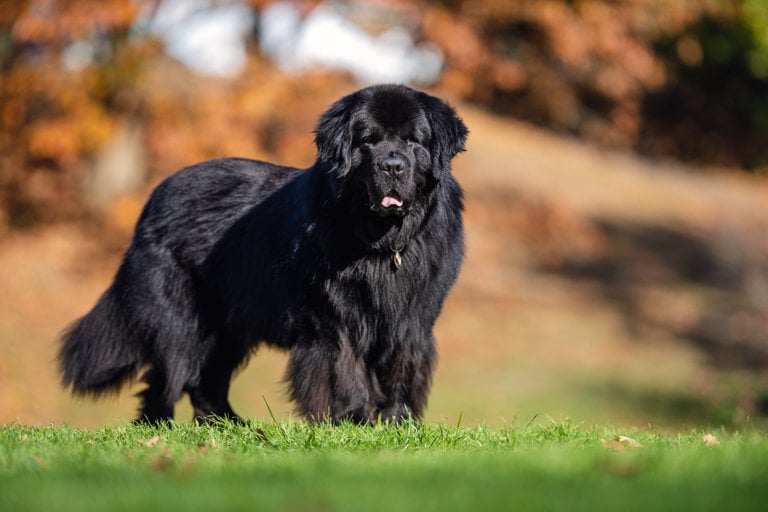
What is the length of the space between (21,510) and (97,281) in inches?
611

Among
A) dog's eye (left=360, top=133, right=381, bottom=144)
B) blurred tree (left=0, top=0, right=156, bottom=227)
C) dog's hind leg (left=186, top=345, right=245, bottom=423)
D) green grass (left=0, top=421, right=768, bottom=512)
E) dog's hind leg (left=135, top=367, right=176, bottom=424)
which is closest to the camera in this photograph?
green grass (left=0, top=421, right=768, bottom=512)

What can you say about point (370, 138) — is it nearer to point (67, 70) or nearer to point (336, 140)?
point (336, 140)

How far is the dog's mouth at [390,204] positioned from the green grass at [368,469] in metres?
1.31

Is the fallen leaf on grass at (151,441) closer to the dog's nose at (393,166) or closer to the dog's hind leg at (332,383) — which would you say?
the dog's hind leg at (332,383)

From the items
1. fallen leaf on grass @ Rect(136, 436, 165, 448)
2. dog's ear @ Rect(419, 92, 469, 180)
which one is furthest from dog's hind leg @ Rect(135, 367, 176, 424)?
dog's ear @ Rect(419, 92, 469, 180)

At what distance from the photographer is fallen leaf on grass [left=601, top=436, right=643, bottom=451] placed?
17.1 feet

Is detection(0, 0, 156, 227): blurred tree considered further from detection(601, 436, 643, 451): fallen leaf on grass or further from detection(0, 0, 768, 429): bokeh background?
detection(601, 436, 643, 451): fallen leaf on grass

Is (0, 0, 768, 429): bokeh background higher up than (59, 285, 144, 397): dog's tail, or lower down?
higher up

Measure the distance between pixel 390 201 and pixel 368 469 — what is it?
224cm

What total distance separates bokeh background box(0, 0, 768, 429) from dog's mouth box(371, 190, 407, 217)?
7.09 m

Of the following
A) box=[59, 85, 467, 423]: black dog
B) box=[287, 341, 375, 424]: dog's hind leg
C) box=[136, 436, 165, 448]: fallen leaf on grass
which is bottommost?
box=[136, 436, 165, 448]: fallen leaf on grass

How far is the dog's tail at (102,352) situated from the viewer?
756 cm

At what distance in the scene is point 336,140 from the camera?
6219mm

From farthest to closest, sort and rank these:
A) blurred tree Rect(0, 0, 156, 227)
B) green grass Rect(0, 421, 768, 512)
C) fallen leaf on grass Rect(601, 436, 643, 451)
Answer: blurred tree Rect(0, 0, 156, 227) < fallen leaf on grass Rect(601, 436, 643, 451) < green grass Rect(0, 421, 768, 512)
